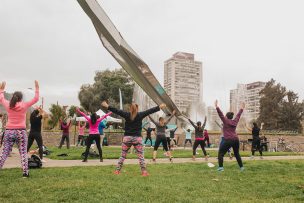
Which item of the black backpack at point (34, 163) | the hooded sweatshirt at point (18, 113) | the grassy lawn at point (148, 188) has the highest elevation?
the hooded sweatshirt at point (18, 113)

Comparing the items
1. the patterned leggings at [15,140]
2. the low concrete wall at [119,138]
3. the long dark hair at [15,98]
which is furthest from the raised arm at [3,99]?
the low concrete wall at [119,138]

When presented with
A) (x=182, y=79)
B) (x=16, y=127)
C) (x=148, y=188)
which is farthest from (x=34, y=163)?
(x=182, y=79)

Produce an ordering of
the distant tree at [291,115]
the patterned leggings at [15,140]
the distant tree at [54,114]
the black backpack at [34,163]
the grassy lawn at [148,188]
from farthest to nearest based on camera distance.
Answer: the distant tree at [291,115] < the distant tree at [54,114] < the black backpack at [34,163] < the patterned leggings at [15,140] < the grassy lawn at [148,188]

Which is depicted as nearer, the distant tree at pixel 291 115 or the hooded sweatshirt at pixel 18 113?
the hooded sweatshirt at pixel 18 113

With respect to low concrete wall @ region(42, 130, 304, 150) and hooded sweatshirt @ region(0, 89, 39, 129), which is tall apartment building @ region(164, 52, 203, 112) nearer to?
low concrete wall @ region(42, 130, 304, 150)

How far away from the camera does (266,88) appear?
196 ft

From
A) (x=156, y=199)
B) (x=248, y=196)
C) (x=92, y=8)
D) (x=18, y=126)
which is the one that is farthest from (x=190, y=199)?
(x=92, y=8)

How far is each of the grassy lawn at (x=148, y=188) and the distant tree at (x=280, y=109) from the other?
47.3 metres

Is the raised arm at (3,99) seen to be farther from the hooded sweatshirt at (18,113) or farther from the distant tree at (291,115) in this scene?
the distant tree at (291,115)

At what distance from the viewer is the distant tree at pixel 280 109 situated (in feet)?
172

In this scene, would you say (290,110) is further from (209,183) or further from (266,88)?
(209,183)

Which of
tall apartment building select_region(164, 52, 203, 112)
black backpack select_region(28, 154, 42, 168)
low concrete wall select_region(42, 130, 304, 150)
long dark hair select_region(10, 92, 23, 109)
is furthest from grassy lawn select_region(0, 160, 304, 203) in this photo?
tall apartment building select_region(164, 52, 203, 112)

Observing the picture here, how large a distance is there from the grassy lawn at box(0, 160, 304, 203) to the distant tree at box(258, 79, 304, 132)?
47343mm

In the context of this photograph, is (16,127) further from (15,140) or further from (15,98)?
(15,98)
